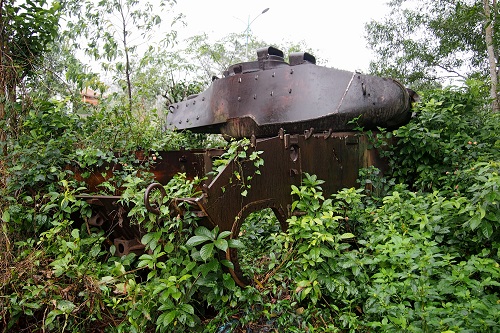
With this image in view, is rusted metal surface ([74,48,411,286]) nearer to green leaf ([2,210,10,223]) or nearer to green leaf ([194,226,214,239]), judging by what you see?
green leaf ([194,226,214,239])

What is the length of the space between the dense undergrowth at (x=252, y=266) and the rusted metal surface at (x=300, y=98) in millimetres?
1106

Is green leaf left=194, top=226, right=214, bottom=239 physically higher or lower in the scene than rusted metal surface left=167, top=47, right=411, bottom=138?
lower

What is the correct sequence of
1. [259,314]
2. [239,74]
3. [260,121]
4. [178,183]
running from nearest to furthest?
[259,314] → [178,183] → [260,121] → [239,74]

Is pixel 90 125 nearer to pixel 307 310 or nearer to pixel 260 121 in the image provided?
pixel 260 121

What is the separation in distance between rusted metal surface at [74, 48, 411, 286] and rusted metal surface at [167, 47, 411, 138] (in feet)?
0.04

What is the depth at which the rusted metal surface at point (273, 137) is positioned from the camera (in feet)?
9.31

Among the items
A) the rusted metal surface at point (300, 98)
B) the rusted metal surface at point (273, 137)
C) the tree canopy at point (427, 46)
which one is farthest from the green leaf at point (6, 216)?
the tree canopy at point (427, 46)

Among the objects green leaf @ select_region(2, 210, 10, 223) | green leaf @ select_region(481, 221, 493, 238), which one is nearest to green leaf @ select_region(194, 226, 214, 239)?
green leaf @ select_region(2, 210, 10, 223)

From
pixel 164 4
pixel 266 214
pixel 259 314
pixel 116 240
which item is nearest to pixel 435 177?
pixel 266 214

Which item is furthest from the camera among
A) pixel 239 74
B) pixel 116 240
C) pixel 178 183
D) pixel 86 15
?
pixel 86 15

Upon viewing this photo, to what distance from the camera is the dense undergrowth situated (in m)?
2.57

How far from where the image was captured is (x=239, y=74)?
5.11m

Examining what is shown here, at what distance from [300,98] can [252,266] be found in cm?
213

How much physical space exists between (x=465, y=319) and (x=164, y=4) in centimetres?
793
